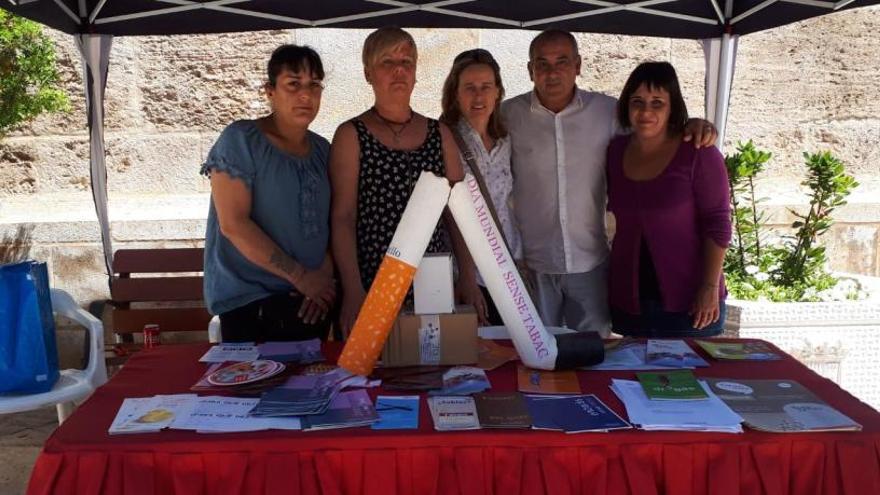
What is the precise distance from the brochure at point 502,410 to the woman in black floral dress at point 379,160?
75cm

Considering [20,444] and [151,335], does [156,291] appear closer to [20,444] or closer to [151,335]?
[151,335]

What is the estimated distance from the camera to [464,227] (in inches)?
74.9

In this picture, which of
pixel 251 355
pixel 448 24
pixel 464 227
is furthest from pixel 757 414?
pixel 448 24

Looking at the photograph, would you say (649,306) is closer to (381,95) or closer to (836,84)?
(381,95)

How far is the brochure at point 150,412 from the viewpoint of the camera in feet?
5.39

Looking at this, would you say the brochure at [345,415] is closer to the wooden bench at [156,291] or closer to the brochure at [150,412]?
the brochure at [150,412]

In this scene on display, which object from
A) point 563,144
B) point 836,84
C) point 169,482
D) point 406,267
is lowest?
point 169,482

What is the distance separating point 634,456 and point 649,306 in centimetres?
117

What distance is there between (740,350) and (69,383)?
2.28 m

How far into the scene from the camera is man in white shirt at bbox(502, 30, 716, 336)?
2848mm

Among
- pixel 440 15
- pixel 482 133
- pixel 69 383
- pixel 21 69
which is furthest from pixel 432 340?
pixel 21 69

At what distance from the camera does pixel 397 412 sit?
5.65ft

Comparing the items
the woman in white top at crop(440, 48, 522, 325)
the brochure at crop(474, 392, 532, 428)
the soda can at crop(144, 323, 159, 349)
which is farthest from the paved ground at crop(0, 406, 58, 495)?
the brochure at crop(474, 392, 532, 428)

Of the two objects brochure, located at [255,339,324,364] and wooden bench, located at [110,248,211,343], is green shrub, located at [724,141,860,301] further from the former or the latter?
wooden bench, located at [110,248,211,343]
